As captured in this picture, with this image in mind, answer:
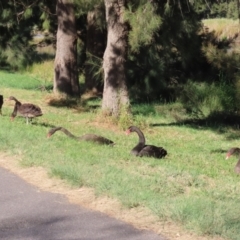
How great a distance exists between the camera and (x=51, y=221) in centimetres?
618

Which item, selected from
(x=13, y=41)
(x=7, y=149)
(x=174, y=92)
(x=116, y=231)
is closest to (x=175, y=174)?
(x=116, y=231)

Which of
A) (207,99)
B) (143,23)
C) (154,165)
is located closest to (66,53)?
(207,99)

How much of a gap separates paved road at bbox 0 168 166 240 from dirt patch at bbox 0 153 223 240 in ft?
0.38

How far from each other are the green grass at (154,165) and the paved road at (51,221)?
1.47 ft

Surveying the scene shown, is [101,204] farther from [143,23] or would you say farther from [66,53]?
[66,53]

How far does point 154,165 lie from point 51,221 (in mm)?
2743

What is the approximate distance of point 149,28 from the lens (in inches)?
503

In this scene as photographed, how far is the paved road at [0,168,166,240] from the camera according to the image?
18.8ft

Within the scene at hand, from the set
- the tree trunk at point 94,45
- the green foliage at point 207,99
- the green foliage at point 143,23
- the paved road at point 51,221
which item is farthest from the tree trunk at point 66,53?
the paved road at point 51,221

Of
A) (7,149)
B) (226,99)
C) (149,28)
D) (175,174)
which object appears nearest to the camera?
(175,174)

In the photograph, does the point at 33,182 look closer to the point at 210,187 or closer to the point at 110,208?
the point at 110,208

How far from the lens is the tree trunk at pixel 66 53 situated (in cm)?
1858

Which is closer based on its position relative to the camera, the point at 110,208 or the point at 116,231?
the point at 116,231

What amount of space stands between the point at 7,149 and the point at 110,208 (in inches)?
141
